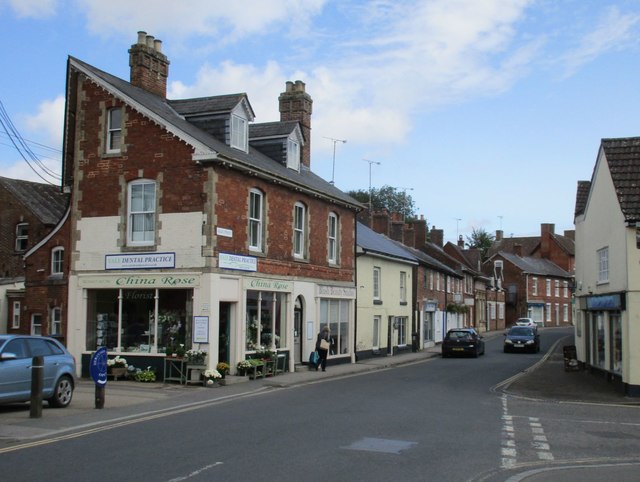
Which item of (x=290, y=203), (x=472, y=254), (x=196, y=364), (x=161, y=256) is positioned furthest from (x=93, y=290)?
(x=472, y=254)

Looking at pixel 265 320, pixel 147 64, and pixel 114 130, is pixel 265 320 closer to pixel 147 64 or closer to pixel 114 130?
pixel 114 130

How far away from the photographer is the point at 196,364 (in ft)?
70.0

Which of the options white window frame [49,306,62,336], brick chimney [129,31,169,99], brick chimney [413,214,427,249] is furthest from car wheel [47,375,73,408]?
brick chimney [413,214,427,249]

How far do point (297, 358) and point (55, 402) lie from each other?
13.2 metres

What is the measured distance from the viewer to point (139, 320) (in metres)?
23.1

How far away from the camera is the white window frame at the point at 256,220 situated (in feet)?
79.7

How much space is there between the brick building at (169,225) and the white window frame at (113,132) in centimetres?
5

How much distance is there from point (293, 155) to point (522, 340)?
818 inches

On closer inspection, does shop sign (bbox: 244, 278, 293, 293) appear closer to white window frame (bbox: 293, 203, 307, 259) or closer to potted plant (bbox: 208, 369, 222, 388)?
white window frame (bbox: 293, 203, 307, 259)

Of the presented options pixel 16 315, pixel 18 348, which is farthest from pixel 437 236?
pixel 18 348

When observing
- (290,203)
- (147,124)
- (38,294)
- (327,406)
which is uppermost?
(147,124)

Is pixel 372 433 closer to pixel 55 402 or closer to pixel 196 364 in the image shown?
pixel 55 402

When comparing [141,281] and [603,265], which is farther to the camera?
[603,265]

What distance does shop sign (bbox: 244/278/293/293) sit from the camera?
23.8 metres
